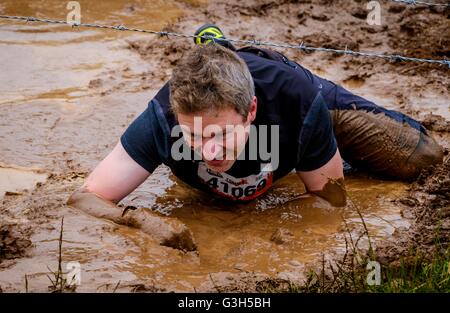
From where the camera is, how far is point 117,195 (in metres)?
3.96

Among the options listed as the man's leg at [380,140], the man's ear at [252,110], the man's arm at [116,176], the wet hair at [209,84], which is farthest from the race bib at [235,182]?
the man's leg at [380,140]

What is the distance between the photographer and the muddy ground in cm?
A: 347

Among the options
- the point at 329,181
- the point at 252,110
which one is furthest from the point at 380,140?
the point at 252,110

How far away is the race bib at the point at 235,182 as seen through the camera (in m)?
4.01

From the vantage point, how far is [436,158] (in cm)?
474

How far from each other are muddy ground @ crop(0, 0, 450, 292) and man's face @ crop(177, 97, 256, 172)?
0.52 meters

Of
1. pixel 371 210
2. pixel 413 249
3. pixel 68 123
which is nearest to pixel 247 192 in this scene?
pixel 371 210

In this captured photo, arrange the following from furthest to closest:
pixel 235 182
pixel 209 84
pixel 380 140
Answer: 1. pixel 380 140
2. pixel 235 182
3. pixel 209 84

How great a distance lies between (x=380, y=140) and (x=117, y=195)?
1.82 metres

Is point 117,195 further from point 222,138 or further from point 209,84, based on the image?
point 209,84

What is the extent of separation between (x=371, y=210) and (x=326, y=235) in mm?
495

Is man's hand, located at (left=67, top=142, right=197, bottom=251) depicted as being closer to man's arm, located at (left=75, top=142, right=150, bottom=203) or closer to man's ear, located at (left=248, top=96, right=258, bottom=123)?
man's arm, located at (left=75, top=142, right=150, bottom=203)

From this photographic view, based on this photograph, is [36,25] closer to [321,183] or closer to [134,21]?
[134,21]
